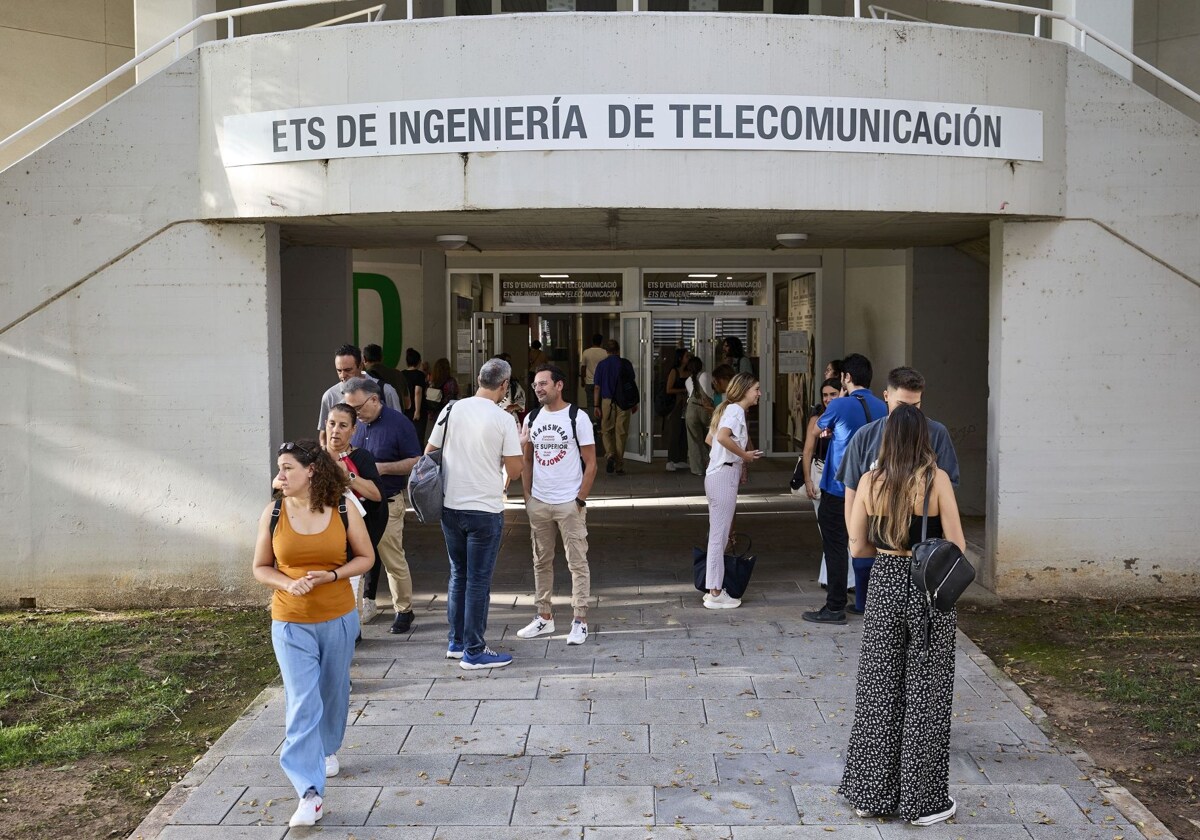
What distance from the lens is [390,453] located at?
302 inches

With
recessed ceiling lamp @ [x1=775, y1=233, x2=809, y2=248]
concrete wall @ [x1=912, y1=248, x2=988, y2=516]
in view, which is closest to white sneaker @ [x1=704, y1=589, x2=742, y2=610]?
recessed ceiling lamp @ [x1=775, y1=233, x2=809, y2=248]

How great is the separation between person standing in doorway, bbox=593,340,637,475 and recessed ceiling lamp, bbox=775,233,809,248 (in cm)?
513

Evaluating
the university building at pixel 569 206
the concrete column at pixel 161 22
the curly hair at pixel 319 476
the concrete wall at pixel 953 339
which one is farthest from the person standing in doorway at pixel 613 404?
the curly hair at pixel 319 476

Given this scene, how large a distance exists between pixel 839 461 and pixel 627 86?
9.71ft

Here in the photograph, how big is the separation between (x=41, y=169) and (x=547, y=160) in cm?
383

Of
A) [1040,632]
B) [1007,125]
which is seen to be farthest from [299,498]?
[1007,125]

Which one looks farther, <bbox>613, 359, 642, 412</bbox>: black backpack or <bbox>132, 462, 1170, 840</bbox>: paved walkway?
<bbox>613, 359, 642, 412</bbox>: black backpack

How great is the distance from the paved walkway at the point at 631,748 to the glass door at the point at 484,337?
872 centimetres

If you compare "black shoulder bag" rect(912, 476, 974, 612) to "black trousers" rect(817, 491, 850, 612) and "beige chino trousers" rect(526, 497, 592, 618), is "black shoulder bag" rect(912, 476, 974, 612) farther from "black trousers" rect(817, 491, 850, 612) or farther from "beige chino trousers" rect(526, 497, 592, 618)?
"black trousers" rect(817, 491, 850, 612)

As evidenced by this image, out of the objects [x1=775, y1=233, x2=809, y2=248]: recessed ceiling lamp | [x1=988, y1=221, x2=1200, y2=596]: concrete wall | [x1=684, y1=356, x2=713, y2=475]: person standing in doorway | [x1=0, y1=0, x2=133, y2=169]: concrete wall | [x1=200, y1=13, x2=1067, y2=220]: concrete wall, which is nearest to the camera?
[x1=200, y1=13, x2=1067, y2=220]: concrete wall

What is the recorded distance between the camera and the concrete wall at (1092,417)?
352 inches

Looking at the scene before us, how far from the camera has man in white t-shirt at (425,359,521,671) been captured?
6832 mm

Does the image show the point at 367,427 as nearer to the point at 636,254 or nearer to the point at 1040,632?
the point at 1040,632

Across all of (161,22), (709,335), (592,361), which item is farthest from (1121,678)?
(709,335)
